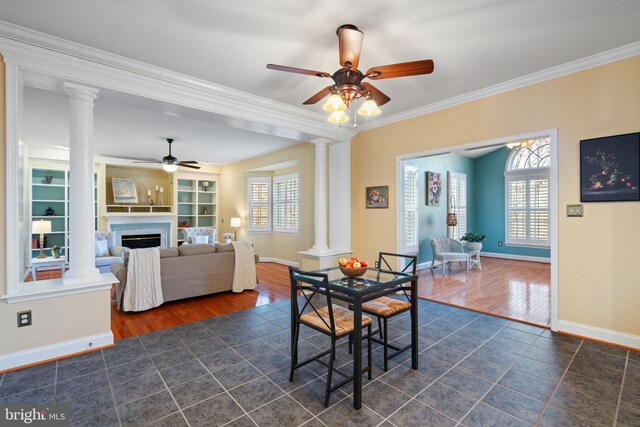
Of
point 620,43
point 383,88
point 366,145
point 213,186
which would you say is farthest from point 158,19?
point 213,186

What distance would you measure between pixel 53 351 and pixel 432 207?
275 inches

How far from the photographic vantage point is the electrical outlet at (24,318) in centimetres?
258

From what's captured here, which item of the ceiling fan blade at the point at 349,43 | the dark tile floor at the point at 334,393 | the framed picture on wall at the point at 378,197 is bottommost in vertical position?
the dark tile floor at the point at 334,393

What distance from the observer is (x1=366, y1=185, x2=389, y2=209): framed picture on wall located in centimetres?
491

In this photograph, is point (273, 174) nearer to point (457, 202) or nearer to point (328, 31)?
point (457, 202)

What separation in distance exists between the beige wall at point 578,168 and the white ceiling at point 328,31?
0.31 m

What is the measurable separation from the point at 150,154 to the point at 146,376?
645cm

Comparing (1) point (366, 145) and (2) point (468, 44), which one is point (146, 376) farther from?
(1) point (366, 145)

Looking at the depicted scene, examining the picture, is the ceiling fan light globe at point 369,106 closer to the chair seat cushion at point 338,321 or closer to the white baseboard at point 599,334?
the chair seat cushion at point 338,321

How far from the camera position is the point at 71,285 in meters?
2.79

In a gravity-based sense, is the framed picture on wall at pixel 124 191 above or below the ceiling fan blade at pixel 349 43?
below

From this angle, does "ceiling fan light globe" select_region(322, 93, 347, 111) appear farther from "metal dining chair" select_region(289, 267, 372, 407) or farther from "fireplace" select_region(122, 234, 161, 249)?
"fireplace" select_region(122, 234, 161, 249)

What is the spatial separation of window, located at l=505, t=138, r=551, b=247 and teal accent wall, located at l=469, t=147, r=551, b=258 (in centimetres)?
15

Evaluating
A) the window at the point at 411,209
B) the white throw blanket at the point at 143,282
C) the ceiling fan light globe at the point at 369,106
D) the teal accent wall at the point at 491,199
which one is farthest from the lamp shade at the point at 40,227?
the teal accent wall at the point at 491,199
